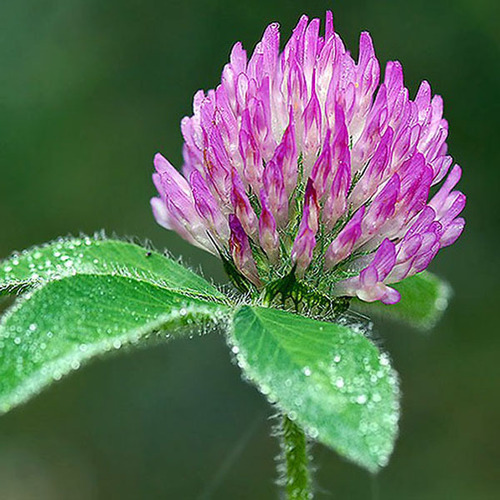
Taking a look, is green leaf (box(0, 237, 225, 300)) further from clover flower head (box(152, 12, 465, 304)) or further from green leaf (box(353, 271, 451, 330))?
green leaf (box(353, 271, 451, 330))

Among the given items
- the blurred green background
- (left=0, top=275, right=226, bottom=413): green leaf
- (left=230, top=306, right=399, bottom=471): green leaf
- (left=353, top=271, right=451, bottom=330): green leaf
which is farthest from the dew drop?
the blurred green background

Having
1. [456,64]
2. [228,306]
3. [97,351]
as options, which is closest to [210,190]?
[228,306]

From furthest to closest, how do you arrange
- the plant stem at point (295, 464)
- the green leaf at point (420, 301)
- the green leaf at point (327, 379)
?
1. the green leaf at point (420, 301)
2. the plant stem at point (295, 464)
3. the green leaf at point (327, 379)

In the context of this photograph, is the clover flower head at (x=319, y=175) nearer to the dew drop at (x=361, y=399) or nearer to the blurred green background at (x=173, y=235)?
the dew drop at (x=361, y=399)

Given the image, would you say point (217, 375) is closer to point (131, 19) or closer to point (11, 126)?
point (11, 126)

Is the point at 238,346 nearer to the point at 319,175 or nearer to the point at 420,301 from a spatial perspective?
the point at 319,175

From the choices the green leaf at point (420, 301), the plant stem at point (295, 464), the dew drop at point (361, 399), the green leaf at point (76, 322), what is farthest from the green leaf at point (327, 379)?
the green leaf at point (420, 301)

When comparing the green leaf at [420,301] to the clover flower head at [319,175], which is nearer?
the clover flower head at [319,175]
